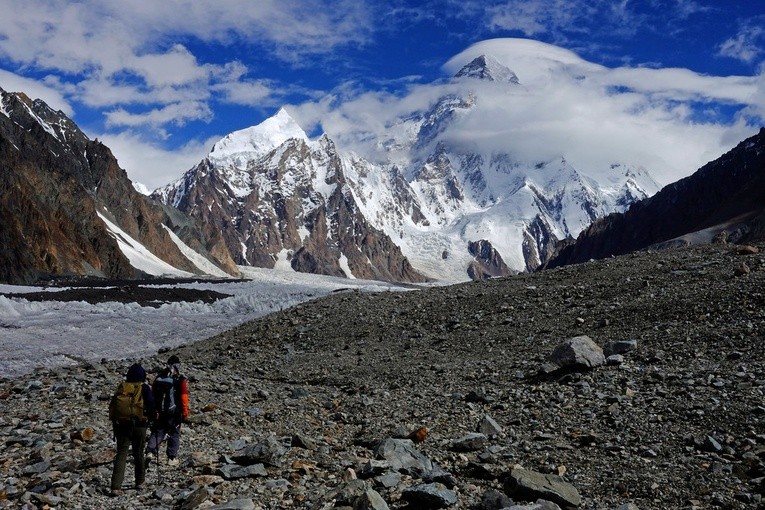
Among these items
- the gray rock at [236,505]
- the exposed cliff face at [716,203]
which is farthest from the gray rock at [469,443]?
the exposed cliff face at [716,203]

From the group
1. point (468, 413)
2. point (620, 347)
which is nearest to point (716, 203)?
point (620, 347)

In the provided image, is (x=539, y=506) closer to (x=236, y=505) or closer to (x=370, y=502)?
(x=370, y=502)

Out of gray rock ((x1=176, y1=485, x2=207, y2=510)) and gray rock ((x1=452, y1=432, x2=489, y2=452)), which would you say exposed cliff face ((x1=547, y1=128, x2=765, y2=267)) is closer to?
gray rock ((x1=452, y1=432, x2=489, y2=452))

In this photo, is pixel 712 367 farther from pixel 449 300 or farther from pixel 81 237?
pixel 81 237

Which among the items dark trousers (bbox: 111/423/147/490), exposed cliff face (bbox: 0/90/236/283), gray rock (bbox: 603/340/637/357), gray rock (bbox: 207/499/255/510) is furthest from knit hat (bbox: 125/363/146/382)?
exposed cliff face (bbox: 0/90/236/283)

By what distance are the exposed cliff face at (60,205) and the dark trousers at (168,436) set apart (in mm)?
85134

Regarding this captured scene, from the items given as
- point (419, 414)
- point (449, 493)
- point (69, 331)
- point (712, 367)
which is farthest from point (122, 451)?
point (69, 331)

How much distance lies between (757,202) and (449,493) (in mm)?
154706

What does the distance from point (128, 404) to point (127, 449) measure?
2.30 feet

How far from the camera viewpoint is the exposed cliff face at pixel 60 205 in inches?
3752

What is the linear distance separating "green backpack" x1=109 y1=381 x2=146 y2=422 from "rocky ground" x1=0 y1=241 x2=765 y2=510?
3.61ft

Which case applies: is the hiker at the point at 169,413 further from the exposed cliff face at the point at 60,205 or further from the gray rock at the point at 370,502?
the exposed cliff face at the point at 60,205

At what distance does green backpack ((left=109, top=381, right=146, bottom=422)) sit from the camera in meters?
10.6

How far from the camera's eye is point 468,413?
1416 cm
